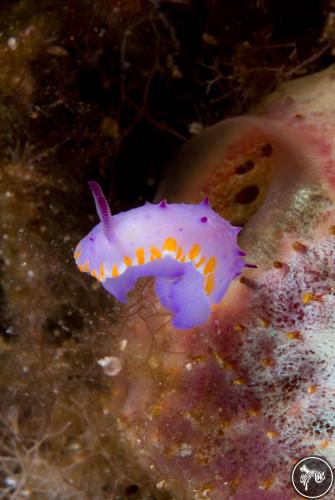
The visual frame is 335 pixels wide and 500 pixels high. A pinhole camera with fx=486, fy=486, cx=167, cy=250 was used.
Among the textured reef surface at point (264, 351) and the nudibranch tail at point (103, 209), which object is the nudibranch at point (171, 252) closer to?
the nudibranch tail at point (103, 209)

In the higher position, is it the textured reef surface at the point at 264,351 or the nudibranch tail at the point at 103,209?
the nudibranch tail at the point at 103,209

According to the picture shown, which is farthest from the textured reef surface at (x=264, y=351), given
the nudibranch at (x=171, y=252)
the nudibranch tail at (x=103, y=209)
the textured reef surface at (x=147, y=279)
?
the nudibranch tail at (x=103, y=209)

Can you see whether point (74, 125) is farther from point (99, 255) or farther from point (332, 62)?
point (332, 62)

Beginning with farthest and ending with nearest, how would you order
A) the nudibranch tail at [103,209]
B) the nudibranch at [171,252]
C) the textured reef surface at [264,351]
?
the textured reef surface at [264,351] → the nudibranch at [171,252] → the nudibranch tail at [103,209]

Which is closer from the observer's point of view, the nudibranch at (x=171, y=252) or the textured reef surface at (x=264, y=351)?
the nudibranch at (x=171, y=252)

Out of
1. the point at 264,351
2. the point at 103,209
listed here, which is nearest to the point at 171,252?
the point at 103,209

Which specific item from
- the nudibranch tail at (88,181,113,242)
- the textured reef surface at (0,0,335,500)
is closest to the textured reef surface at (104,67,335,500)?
the textured reef surface at (0,0,335,500)

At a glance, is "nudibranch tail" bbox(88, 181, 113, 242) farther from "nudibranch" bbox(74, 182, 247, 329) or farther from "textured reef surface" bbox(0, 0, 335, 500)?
"textured reef surface" bbox(0, 0, 335, 500)

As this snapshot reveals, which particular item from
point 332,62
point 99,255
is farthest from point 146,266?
point 332,62

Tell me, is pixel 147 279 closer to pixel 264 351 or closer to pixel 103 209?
pixel 264 351
